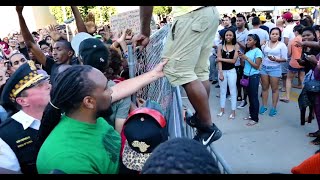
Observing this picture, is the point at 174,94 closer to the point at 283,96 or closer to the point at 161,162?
the point at 161,162

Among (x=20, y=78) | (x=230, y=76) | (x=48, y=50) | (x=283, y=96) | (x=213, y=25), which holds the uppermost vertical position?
(x=213, y=25)

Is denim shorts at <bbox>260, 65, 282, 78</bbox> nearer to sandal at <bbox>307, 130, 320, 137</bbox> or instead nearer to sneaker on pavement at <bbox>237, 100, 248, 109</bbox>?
sneaker on pavement at <bbox>237, 100, 248, 109</bbox>

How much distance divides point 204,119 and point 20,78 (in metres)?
1.34

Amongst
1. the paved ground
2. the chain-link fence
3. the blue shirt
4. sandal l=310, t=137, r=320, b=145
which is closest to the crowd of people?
the chain-link fence

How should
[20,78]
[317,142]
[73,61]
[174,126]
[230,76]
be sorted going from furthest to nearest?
1. [230,76]
2. [317,142]
3. [73,61]
4. [174,126]
5. [20,78]

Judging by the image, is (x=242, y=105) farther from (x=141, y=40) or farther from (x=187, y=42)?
(x=187, y=42)

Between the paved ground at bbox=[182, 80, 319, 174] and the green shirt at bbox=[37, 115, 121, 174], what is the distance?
2.69 m

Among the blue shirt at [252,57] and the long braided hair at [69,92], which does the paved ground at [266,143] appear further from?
the long braided hair at [69,92]

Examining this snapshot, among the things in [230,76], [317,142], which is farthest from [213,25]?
[230,76]

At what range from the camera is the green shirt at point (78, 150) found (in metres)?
1.66

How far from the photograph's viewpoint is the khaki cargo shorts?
2.45 m

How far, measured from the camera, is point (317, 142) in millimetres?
5359

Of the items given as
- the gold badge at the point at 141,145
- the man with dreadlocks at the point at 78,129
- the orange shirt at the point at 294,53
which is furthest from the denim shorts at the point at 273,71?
the gold badge at the point at 141,145

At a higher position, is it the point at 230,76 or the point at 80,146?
the point at 80,146
